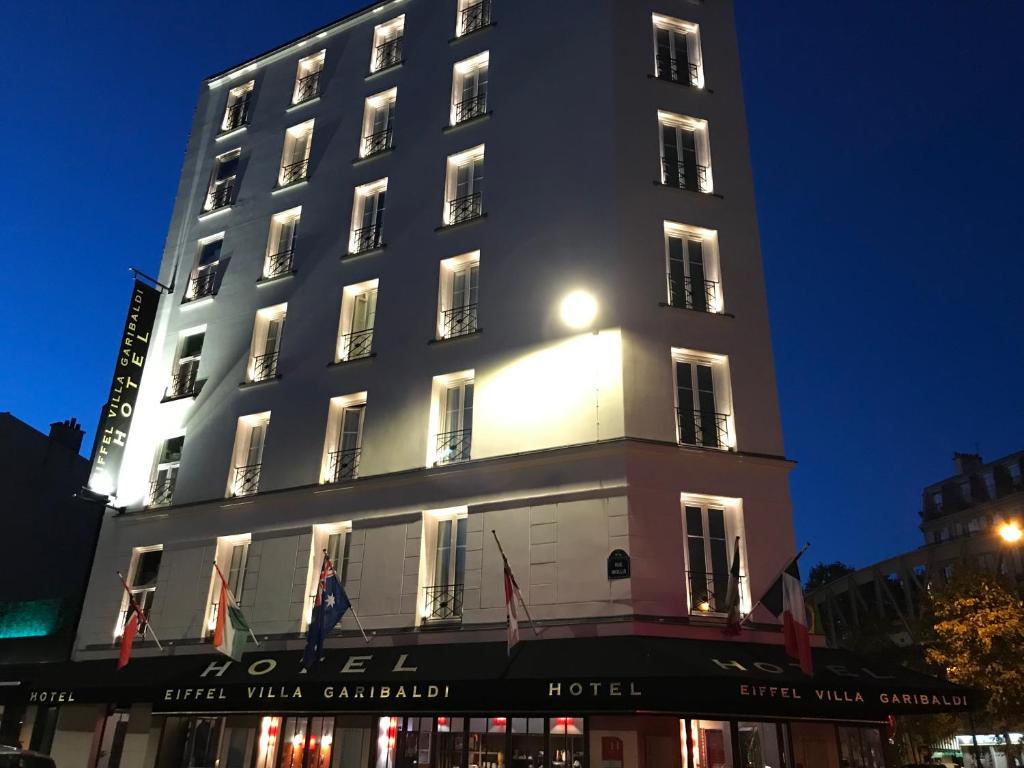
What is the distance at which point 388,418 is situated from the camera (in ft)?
65.3

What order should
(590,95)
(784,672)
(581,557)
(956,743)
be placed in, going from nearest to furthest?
(784,672)
(581,557)
(590,95)
(956,743)

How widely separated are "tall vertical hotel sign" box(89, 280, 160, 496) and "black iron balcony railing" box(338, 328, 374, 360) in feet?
22.5

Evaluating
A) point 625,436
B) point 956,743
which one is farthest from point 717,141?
point 956,743

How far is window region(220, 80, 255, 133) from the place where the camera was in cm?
2877

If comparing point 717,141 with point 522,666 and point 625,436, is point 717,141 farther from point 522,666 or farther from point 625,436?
point 522,666

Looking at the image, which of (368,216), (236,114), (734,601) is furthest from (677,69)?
(236,114)

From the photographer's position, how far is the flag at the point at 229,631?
1686cm

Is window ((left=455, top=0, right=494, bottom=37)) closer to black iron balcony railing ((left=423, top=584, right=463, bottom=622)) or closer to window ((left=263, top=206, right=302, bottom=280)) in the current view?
window ((left=263, top=206, right=302, bottom=280))

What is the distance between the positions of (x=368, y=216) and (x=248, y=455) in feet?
25.5

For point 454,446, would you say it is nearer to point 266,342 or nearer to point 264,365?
point 264,365

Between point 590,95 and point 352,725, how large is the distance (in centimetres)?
1619

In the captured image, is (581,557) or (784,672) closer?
(784,672)

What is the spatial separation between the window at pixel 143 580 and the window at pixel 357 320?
25.3 ft

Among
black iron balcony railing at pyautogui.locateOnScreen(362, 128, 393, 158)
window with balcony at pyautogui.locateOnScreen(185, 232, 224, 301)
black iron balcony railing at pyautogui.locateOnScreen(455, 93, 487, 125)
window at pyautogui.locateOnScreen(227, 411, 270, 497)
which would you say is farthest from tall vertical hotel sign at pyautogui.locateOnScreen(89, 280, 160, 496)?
black iron balcony railing at pyautogui.locateOnScreen(455, 93, 487, 125)
